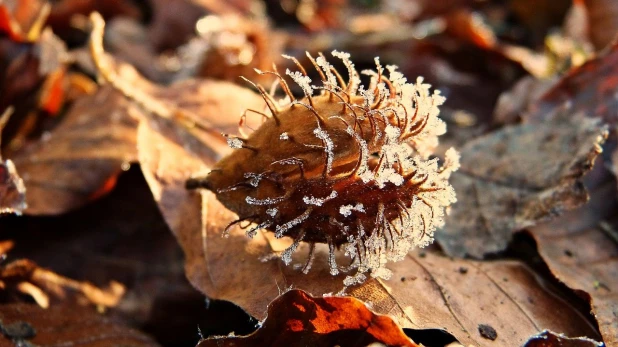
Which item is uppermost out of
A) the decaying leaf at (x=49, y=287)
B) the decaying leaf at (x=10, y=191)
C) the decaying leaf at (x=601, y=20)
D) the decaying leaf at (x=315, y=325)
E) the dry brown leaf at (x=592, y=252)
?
the decaying leaf at (x=601, y=20)

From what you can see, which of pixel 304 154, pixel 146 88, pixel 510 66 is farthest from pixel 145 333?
pixel 510 66

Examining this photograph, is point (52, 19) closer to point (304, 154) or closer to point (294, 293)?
point (304, 154)

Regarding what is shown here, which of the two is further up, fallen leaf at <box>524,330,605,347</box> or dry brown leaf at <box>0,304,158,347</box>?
fallen leaf at <box>524,330,605,347</box>

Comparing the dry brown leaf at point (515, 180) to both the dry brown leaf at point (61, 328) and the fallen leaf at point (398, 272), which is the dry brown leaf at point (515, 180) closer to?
the fallen leaf at point (398, 272)

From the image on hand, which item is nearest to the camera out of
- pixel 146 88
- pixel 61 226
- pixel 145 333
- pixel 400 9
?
pixel 145 333

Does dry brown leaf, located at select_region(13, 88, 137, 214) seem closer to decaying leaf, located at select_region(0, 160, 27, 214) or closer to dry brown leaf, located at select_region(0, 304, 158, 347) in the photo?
decaying leaf, located at select_region(0, 160, 27, 214)

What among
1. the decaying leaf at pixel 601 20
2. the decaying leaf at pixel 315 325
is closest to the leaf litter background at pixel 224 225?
the decaying leaf at pixel 315 325

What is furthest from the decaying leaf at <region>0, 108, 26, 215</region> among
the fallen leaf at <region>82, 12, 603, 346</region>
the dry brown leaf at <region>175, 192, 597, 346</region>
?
the dry brown leaf at <region>175, 192, 597, 346</region>
